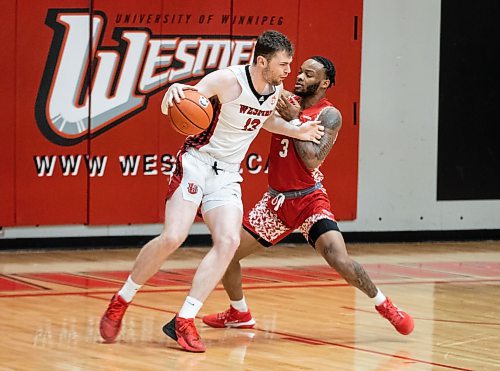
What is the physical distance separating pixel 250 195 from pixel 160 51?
75.7 inches

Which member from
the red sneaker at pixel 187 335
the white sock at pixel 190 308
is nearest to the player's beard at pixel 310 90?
the white sock at pixel 190 308

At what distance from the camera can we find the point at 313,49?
13664 mm

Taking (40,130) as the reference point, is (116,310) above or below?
below

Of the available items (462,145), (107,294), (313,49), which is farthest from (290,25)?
(107,294)

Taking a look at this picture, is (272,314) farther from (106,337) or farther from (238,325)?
(106,337)

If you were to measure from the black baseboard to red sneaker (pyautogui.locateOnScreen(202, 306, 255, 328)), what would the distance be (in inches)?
180

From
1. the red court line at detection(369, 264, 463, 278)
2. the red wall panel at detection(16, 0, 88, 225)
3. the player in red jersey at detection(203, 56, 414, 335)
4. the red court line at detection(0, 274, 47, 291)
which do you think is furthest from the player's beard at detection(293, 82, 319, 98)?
→ the red wall panel at detection(16, 0, 88, 225)

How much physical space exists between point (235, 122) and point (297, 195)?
0.80 m

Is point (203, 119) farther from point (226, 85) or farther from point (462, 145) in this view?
point (462, 145)

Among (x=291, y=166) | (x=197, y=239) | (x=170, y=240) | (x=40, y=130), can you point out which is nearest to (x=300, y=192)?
(x=291, y=166)

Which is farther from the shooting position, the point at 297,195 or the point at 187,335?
the point at 297,195

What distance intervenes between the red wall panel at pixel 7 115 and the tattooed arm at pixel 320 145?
4.88 metres

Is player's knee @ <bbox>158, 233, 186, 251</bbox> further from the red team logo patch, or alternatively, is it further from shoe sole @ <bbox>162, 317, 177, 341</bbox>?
shoe sole @ <bbox>162, 317, 177, 341</bbox>

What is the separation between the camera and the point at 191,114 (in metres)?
7.23
